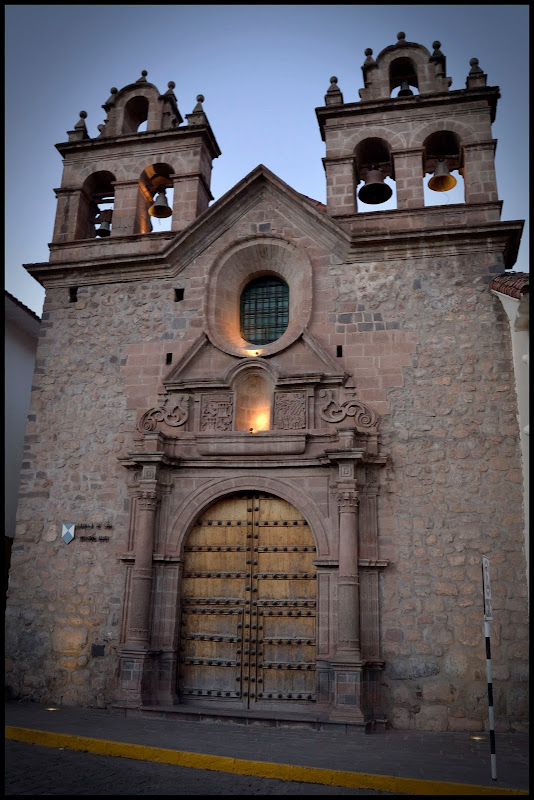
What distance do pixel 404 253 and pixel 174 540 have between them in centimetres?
549

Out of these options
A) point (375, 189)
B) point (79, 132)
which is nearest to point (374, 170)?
point (375, 189)

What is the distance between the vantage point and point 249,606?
903 centimetres

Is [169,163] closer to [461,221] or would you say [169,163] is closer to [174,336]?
[174,336]

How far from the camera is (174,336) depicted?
10.4m

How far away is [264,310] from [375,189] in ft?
8.92

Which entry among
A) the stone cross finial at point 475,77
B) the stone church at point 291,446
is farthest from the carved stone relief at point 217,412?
the stone cross finial at point 475,77

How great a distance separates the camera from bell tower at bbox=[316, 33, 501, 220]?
1025cm

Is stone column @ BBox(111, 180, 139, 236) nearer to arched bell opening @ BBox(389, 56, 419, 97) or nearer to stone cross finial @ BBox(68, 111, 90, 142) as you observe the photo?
stone cross finial @ BBox(68, 111, 90, 142)

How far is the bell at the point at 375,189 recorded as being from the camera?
10.7m

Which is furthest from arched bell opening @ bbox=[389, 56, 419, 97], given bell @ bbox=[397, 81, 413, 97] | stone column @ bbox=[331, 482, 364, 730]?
stone column @ bbox=[331, 482, 364, 730]

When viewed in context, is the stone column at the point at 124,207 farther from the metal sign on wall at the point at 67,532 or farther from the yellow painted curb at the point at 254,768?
the yellow painted curb at the point at 254,768

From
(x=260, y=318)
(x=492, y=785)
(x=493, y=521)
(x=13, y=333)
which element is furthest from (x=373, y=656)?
(x=13, y=333)

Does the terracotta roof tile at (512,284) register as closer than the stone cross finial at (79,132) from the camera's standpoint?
Yes

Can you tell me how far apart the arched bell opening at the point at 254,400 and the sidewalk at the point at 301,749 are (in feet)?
13.5
